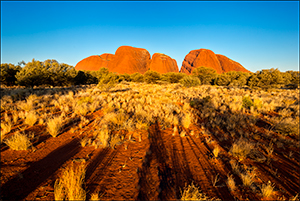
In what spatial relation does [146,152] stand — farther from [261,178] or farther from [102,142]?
[261,178]

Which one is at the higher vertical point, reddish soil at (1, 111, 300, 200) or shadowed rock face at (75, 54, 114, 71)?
shadowed rock face at (75, 54, 114, 71)

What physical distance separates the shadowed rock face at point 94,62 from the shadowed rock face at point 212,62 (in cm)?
7829

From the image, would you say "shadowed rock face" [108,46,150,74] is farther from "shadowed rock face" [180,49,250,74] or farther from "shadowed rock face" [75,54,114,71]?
"shadowed rock face" [180,49,250,74]

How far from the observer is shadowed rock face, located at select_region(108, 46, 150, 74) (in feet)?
322

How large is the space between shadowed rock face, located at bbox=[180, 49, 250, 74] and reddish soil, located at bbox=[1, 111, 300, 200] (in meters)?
114

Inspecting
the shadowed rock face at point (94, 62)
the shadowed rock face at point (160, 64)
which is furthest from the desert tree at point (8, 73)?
the shadowed rock face at point (94, 62)

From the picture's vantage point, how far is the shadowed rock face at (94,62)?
119 m

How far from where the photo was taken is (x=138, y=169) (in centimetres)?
327

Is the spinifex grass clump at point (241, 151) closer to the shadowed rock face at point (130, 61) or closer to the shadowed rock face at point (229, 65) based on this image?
the shadowed rock face at point (130, 61)

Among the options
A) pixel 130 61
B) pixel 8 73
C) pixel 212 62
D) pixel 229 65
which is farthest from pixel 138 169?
pixel 229 65

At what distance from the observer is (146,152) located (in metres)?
4.07

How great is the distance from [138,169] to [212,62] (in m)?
124

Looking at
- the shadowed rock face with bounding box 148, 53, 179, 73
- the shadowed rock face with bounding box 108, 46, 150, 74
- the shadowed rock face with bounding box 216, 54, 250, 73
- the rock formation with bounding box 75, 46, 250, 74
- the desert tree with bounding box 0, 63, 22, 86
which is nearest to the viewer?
the desert tree with bounding box 0, 63, 22, 86

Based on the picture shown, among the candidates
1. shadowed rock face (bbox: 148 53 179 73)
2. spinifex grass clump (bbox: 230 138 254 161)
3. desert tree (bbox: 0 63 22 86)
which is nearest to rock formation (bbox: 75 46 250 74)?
shadowed rock face (bbox: 148 53 179 73)
